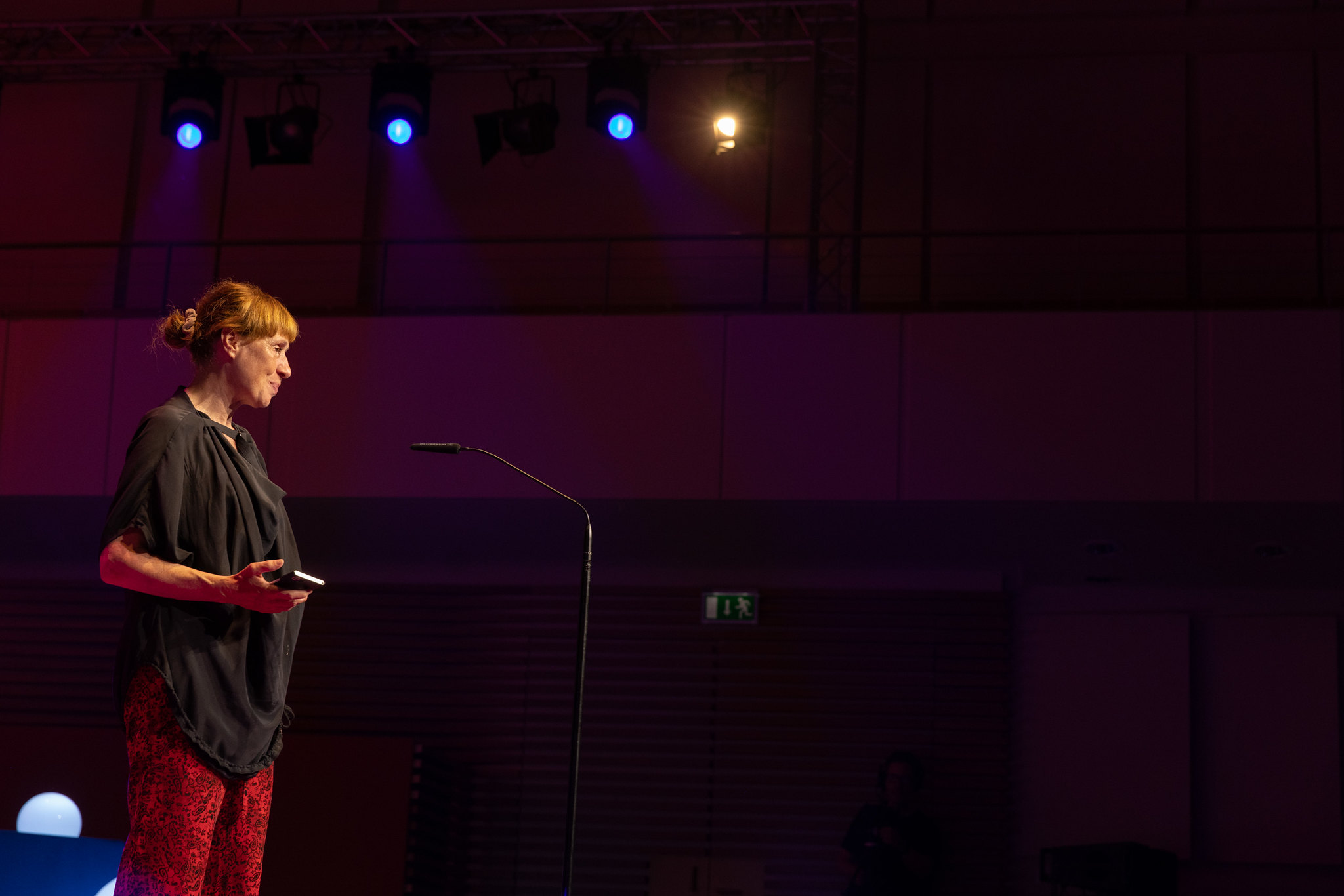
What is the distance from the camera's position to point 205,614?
5.24ft

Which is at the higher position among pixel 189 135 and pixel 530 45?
pixel 530 45

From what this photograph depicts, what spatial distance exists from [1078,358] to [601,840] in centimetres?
371

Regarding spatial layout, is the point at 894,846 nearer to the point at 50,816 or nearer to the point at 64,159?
the point at 50,816

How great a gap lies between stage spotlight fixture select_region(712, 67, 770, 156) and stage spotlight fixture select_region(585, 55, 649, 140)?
17.6 inches

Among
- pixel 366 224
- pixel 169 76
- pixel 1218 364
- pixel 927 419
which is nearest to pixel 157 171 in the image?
pixel 169 76

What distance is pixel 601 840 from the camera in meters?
7.73

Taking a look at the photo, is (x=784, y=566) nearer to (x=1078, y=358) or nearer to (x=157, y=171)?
(x=1078, y=358)

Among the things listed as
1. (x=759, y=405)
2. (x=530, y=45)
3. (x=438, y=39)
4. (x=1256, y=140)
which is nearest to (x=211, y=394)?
(x=759, y=405)

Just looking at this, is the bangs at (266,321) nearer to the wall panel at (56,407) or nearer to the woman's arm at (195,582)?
the woman's arm at (195,582)

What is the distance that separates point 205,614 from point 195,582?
67 millimetres

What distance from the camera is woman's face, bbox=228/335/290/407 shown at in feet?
5.76

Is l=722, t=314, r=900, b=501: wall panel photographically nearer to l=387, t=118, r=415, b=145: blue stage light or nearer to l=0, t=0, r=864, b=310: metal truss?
l=0, t=0, r=864, b=310: metal truss

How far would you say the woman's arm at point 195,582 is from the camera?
1.53m

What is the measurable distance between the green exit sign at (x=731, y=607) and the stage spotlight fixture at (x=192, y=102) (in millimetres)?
3854
